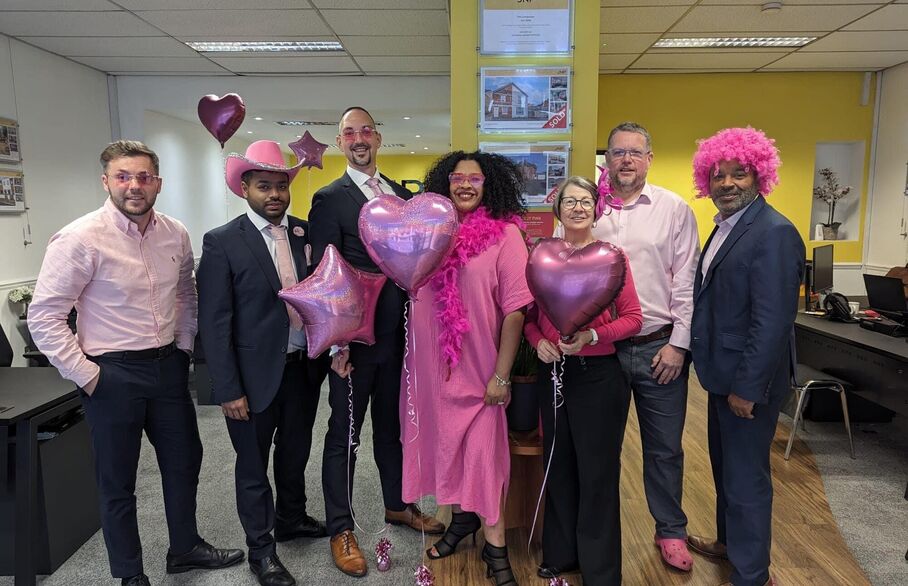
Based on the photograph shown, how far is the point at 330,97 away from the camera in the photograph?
6.43 m

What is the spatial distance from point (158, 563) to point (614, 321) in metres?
2.19

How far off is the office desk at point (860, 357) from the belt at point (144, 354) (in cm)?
359

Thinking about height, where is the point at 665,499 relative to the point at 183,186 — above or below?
below

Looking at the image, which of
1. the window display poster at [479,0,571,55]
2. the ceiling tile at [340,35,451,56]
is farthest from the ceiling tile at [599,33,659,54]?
the window display poster at [479,0,571,55]

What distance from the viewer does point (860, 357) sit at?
3.40 m

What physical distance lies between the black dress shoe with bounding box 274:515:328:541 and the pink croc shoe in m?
1.48

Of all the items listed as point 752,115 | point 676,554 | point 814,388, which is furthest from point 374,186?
point 752,115

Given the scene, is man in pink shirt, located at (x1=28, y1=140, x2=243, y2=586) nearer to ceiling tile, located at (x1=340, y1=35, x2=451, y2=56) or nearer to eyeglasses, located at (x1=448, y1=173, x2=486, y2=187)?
eyeglasses, located at (x1=448, y1=173, x2=486, y2=187)

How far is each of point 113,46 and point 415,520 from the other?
5056 millimetres

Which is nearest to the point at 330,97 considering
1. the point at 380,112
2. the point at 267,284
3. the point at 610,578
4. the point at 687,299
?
the point at 380,112

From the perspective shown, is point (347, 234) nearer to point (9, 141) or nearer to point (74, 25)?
point (74, 25)

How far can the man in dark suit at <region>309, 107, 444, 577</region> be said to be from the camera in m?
2.21

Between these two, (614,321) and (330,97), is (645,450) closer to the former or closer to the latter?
(614,321)

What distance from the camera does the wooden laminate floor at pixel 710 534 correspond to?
226 cm
